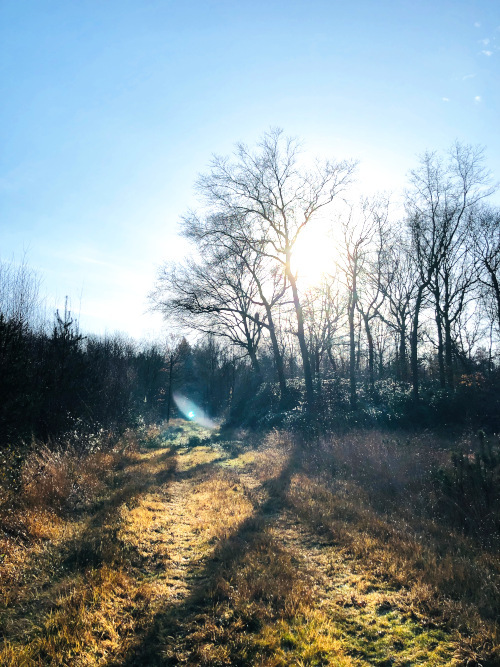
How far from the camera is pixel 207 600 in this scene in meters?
4.70

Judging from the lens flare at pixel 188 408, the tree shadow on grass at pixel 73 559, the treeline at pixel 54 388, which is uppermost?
the treeline at pixel 54 388

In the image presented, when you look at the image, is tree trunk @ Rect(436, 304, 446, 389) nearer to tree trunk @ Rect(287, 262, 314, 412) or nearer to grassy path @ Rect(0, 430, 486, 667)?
tree trunk @ Rect(287, 262, 314, 412)

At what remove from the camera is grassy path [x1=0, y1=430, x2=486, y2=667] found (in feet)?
12.0

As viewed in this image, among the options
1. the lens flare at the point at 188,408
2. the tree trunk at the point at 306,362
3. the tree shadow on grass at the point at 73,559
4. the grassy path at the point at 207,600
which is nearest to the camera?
the grassy path at the point at 207,600

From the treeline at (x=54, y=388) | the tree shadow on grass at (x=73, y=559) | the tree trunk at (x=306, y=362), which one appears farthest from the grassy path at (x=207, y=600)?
the tree trunk at (x=306, y=362)

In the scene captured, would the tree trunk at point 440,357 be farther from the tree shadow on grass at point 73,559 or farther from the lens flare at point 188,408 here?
the lens flare at point 188,408

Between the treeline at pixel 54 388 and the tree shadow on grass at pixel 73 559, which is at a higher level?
the treeline at pixel 54 388

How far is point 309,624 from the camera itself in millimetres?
4129

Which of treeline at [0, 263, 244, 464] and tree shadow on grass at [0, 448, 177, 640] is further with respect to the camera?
treeline at [0, 263, 244, 464]

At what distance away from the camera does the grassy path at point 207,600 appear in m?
3.66

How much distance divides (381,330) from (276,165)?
26818 millimetres

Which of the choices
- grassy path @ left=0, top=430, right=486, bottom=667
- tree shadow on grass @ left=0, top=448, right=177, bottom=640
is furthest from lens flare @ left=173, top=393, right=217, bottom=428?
grassy path @ left=0, top=430, right=486, bottom=667

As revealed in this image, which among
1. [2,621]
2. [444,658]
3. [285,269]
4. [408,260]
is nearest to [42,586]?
[2,621]

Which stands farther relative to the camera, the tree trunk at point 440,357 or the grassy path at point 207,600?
the tree trunk at point 440,357
